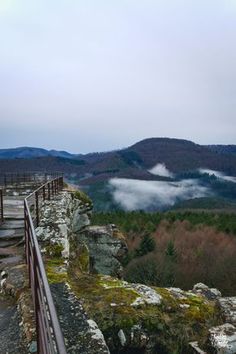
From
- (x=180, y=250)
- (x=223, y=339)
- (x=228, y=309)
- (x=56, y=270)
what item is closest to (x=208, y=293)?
(x=228, y=309)

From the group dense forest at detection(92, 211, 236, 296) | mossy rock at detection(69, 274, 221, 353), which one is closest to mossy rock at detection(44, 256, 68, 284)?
mossy rock at detection(69, 274, 221, 353)

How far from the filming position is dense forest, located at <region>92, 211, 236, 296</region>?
163 ft

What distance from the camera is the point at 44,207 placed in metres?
13.6

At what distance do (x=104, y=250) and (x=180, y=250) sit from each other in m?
43.3

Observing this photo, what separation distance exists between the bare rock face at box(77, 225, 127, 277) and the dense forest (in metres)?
21.1

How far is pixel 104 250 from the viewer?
86.5 feet

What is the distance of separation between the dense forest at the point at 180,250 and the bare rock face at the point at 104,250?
21.1 metres

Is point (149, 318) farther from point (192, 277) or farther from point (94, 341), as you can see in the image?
point (192, 277)

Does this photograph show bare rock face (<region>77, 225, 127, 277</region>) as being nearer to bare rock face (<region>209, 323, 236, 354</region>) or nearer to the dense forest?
bare rock face (<region>209, 323, 236, 354</region>)

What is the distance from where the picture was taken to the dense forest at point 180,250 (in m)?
49.7

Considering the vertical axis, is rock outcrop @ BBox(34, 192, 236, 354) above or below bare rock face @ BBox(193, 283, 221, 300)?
above

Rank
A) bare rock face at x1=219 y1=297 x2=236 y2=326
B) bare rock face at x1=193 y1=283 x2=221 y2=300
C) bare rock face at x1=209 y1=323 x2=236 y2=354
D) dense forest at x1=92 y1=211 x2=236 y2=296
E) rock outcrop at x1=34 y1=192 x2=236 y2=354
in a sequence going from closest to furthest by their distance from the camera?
rock outcrop at x1=34 y1=192 x2=236 y2=354 → bare rock face at x1=209 y1=323 x2=236 y2=354 → bare rock face at x1=219 y1=297 x2=236 y2=326 → bare rock face at x1=193 y1=283 x2=221 y2=300 → dense forest at x1=92 y1=211 x2=236 y2=296

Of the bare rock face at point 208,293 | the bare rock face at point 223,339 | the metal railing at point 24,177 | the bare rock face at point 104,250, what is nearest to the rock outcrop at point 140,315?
the bare rock face at point 223,339

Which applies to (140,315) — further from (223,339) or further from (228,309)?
(228,309)
